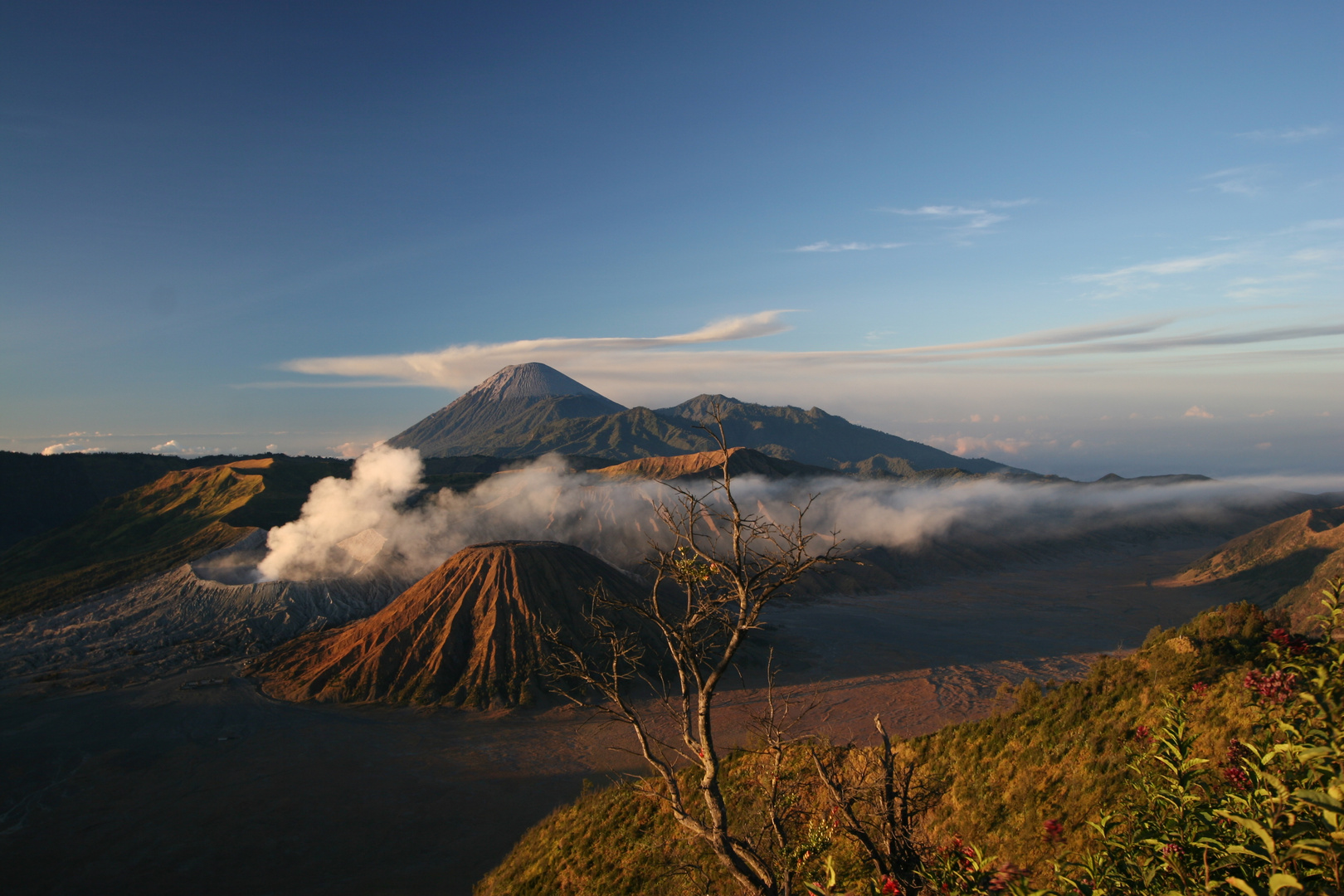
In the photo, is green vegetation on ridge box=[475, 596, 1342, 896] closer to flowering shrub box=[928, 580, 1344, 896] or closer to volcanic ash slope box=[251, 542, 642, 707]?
flowering shrub box=[928, 580, 1344, 896]

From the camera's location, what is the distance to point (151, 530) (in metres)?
78.8

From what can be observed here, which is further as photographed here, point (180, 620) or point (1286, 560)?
point (1286, 560)

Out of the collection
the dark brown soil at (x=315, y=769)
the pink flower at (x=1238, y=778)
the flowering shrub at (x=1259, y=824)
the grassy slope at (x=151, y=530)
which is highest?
the flowering shrub at (x=1259, y=824)

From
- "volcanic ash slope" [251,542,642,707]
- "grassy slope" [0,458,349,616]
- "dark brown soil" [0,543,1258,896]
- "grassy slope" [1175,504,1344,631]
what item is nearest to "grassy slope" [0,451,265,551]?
"grassy slope" [0,458,349,616]

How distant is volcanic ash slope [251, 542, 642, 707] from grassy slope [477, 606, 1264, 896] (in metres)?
21.0

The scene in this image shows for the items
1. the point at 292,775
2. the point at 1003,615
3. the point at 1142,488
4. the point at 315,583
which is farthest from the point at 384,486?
the point at 1142,488

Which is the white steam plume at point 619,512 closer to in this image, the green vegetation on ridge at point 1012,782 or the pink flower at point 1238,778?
the green vegetation on ridge at point 1012,782

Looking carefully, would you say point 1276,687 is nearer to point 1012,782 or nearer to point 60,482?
point 1012,782

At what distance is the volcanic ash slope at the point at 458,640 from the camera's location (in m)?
41.2

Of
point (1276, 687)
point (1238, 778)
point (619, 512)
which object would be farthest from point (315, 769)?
point (619, 512)

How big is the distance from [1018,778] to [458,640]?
38846 mm

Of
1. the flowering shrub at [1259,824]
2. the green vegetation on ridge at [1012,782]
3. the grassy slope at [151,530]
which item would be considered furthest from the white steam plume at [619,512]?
the flowering shrub at [1259,824]

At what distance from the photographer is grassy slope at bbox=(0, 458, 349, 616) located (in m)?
60.6

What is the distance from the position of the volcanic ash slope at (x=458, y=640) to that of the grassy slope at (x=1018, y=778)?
2096cm
